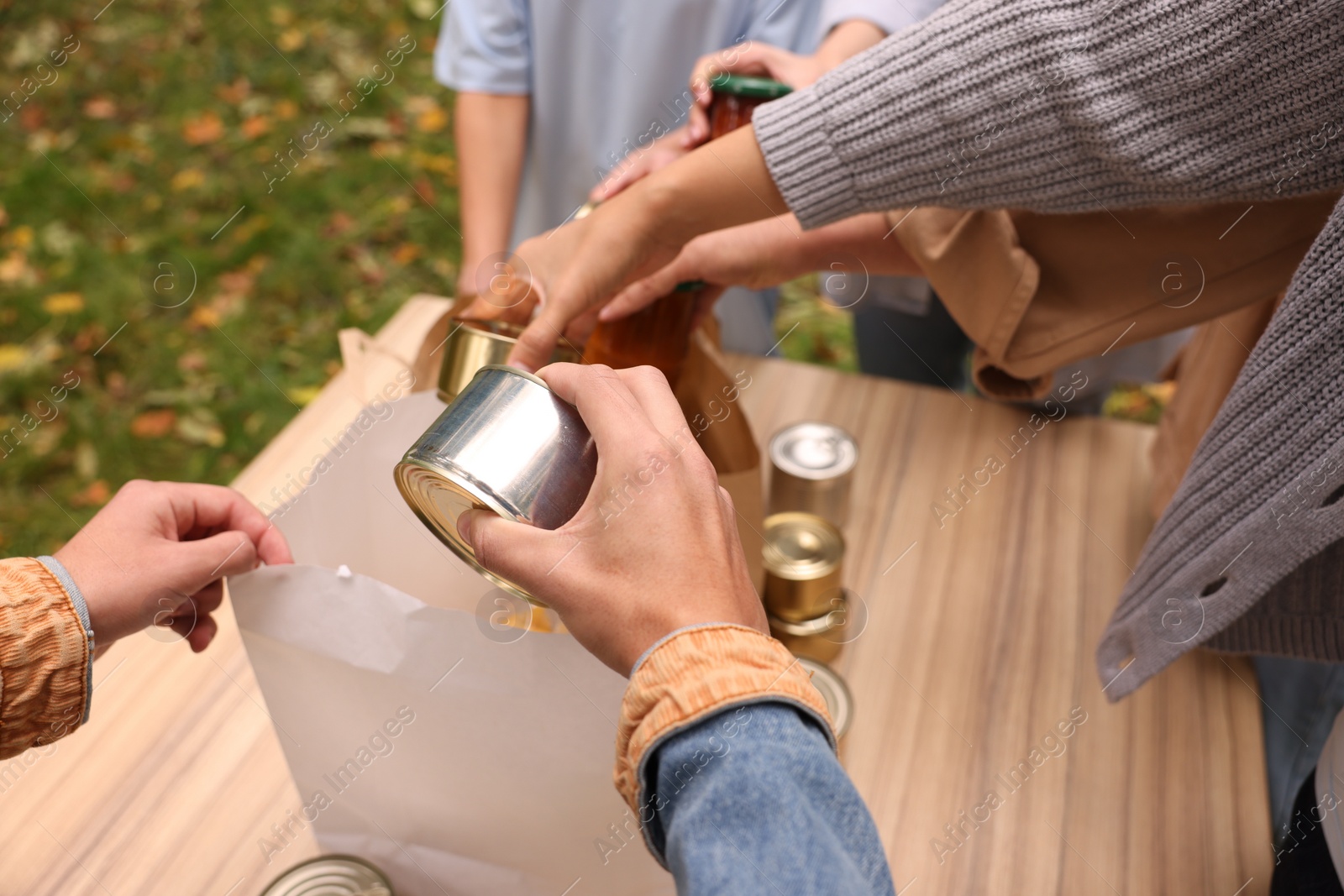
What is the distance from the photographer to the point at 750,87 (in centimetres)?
84

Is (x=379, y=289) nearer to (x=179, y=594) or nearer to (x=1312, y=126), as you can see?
(x=179, y=594)

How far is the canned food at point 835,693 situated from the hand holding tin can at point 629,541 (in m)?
0.26

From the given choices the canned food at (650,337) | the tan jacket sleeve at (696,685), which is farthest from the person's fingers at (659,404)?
the canned food at (650,337)

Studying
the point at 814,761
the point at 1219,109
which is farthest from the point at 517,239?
the point at 814,761

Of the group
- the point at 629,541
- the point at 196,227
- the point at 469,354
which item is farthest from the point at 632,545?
the point at 196,227

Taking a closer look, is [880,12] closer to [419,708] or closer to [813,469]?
[813,469]

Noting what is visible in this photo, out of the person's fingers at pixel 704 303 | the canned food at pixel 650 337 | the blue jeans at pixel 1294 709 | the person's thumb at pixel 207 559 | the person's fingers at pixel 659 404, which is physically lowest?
the blue jeans at pixel 1294 709

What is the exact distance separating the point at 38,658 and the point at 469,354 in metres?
0.34

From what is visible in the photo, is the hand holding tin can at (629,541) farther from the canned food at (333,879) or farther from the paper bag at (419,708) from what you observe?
the canned food at (333,879)

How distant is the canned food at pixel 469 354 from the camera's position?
68cm

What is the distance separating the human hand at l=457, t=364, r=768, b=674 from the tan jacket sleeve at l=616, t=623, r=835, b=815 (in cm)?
2

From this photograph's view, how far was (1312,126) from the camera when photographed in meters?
0.60

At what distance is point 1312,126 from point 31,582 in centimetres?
88

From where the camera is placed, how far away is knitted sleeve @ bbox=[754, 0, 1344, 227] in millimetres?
585
